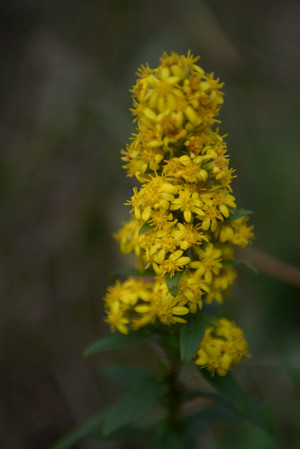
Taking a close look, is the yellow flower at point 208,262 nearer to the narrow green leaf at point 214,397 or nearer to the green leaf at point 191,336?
the green leaf at point 191,336

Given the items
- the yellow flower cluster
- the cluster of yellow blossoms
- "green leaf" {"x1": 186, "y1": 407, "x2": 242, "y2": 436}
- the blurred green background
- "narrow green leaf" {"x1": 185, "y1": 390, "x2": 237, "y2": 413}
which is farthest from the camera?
the blurred green background

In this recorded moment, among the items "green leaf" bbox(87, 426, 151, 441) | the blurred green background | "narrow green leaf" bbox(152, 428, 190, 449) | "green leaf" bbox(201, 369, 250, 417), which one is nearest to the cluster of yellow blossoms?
"green leaf" bbox(201, 369, 250, 417)

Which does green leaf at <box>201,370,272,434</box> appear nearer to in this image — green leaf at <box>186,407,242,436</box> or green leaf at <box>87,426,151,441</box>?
green leaf at <box>186,407,242,436</box>

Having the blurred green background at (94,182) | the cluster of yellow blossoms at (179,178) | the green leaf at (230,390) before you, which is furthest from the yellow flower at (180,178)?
the blurred green background at (94,182)

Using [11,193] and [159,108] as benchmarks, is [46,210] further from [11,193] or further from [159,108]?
[159,108]

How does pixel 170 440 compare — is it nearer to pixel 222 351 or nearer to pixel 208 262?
pixel 222 351

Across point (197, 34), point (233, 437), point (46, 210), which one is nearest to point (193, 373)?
point (233, 437)

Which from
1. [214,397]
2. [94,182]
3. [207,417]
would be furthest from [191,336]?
[94,182]
